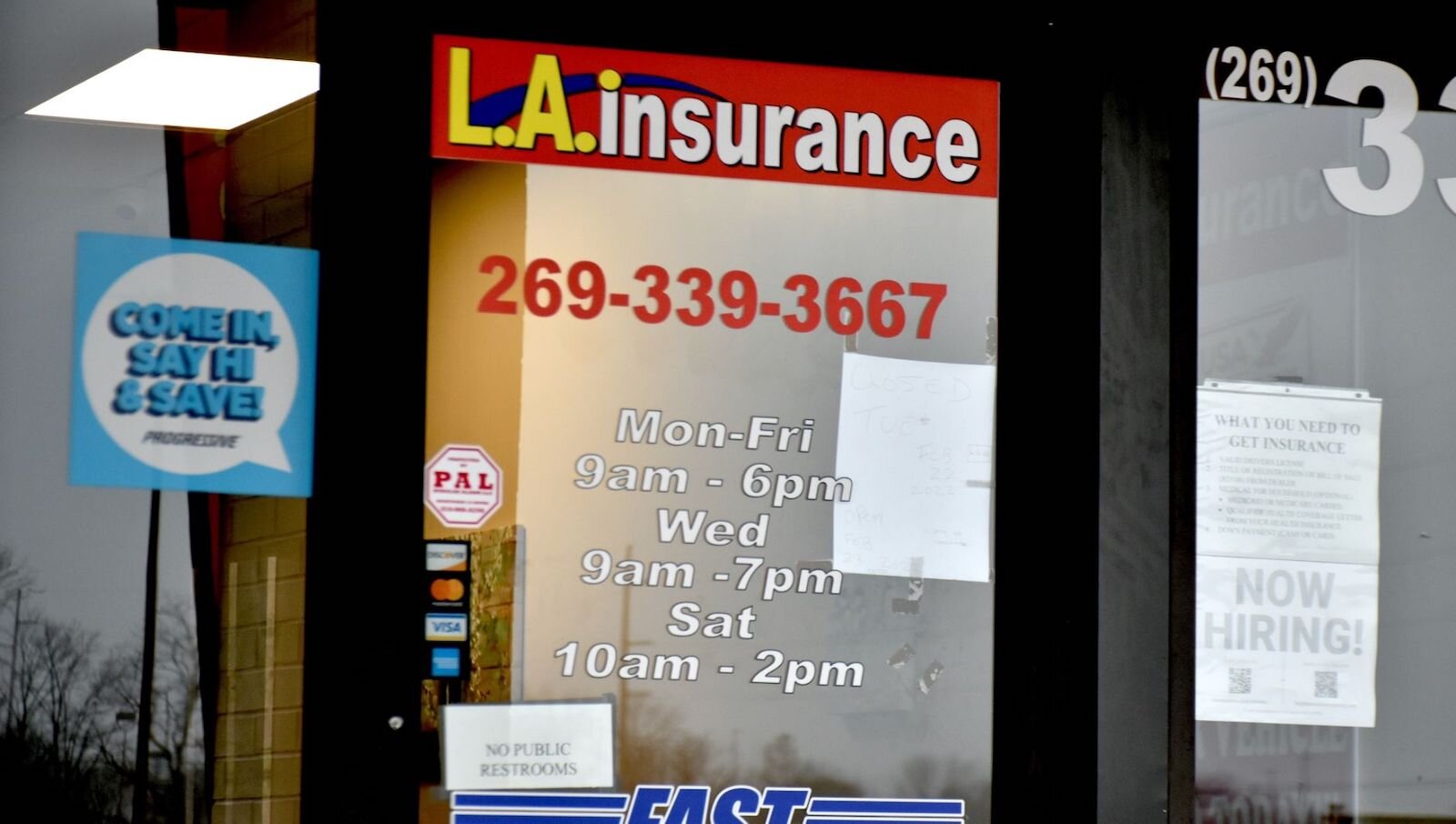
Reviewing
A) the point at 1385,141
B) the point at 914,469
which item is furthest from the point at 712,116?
the point at 1385,141

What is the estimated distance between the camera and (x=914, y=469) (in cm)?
468

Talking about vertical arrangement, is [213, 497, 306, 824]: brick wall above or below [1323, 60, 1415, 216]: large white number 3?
below

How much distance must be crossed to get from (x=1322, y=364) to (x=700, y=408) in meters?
1.58

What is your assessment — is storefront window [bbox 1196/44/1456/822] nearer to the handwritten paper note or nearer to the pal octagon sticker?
the handwritten paper note

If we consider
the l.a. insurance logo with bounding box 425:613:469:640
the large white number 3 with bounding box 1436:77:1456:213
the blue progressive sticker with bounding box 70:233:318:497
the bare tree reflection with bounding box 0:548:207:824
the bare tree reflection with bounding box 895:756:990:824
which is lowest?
the bare tree reflection with bounding box 895:756:990:824

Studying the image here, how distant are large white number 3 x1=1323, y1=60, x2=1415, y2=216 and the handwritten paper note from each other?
113 cm

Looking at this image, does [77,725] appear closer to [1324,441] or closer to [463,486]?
Answer: [463,486]

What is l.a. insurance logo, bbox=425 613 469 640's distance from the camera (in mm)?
4395

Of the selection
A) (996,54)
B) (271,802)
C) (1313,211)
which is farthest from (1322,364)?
(271,802)

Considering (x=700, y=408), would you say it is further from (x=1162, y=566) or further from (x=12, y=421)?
(x=12, y=421)

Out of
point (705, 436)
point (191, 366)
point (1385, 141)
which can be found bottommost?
point (705, 436)

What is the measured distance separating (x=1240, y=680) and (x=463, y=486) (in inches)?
76.3

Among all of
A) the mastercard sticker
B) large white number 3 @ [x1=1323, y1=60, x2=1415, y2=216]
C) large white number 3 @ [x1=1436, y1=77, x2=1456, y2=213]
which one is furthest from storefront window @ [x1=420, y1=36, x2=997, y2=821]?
large white number 3 @ [x1=1436, y1=77, x2=1456, y2=213]

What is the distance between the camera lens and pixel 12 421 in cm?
426
